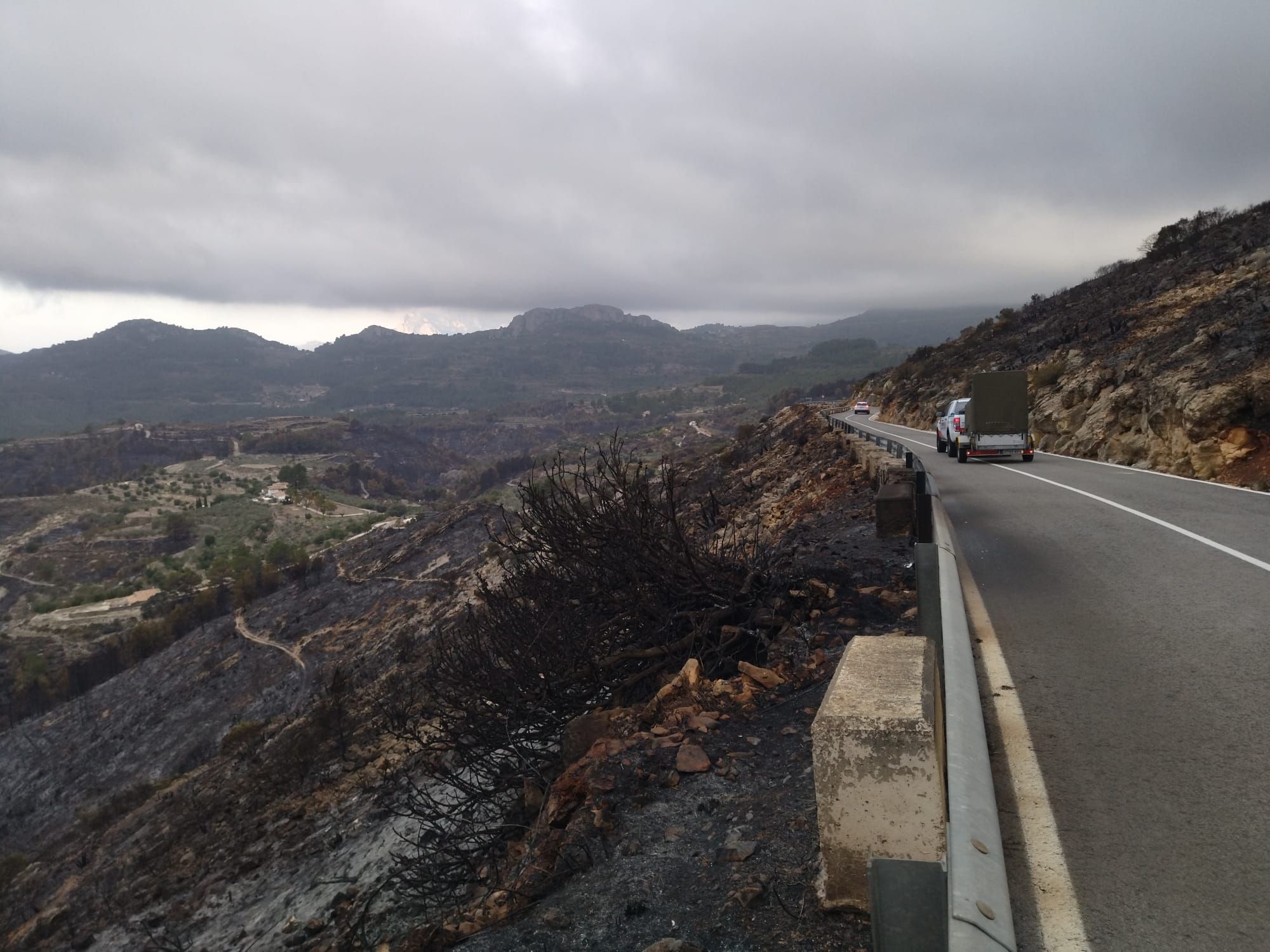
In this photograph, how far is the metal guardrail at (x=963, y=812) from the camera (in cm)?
177

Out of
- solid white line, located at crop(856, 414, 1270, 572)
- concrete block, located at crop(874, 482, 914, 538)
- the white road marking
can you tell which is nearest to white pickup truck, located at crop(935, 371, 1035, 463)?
solid white line, located at crop(856, 414, 1270, 572)

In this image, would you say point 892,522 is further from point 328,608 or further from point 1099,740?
point 328,608

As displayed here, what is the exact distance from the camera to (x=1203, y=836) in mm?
3230

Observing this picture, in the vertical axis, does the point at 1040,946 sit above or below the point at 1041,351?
below

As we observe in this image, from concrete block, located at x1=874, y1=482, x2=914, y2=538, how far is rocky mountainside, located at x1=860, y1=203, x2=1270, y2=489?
858 cm

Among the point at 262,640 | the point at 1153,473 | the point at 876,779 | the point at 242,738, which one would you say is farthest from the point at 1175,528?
the point at 262,640

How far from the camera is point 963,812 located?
7.44 feet

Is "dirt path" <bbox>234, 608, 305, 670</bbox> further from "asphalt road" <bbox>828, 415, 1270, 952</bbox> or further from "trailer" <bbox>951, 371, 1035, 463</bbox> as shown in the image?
"asphalt road" <bbox>828, 415, 1270, 952</bbox>

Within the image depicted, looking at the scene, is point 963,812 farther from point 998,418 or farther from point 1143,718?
point 998,418

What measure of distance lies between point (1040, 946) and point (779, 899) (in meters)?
0.97

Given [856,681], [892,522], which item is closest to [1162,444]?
[892,522]

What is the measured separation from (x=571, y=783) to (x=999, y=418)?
18.8m

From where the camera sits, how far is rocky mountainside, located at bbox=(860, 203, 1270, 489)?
1572 centimetres

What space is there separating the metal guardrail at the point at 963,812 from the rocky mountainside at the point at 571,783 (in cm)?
86
